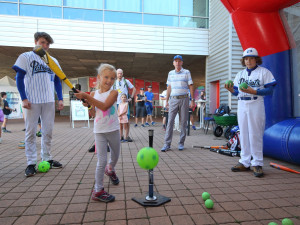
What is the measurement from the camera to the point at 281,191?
2.91 meters

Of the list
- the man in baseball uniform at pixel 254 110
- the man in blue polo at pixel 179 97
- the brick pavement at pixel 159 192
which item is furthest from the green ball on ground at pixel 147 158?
the man in blue polo at pixel 179 97

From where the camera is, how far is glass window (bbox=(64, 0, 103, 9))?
39.5 feet

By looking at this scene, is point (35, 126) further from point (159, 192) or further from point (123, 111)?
point (123, 111)

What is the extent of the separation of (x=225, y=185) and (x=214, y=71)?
10021 millimetres

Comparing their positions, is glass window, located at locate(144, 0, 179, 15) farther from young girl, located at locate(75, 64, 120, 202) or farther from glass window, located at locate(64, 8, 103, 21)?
young girl, located at locate(75, 64, 120, 202)

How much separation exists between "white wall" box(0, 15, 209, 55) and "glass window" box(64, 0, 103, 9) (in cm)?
107

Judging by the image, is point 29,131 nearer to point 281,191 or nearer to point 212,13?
point 281,191

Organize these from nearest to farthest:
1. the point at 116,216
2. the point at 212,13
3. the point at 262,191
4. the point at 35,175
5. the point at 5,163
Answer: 1. the point at 116,216
2. the point at 262,191
3. the point at 35,175
4. the point at 5,163
5. the point at 212,13

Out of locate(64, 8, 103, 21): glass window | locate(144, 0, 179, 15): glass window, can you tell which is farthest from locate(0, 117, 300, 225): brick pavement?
locate(144, 0, 179, 15): glass window

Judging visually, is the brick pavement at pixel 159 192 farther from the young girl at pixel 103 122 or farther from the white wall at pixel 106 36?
the white wall at pixel 106 36

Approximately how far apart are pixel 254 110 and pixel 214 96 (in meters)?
9.43

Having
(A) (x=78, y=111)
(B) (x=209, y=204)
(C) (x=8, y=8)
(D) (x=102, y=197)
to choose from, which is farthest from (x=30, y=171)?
(C) (x=8, y=8)

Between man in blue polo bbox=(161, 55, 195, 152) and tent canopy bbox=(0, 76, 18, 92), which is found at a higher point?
tent canopy bbox=(0, 76, 18, 92)

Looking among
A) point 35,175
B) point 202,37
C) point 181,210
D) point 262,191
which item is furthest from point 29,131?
point 202,37
